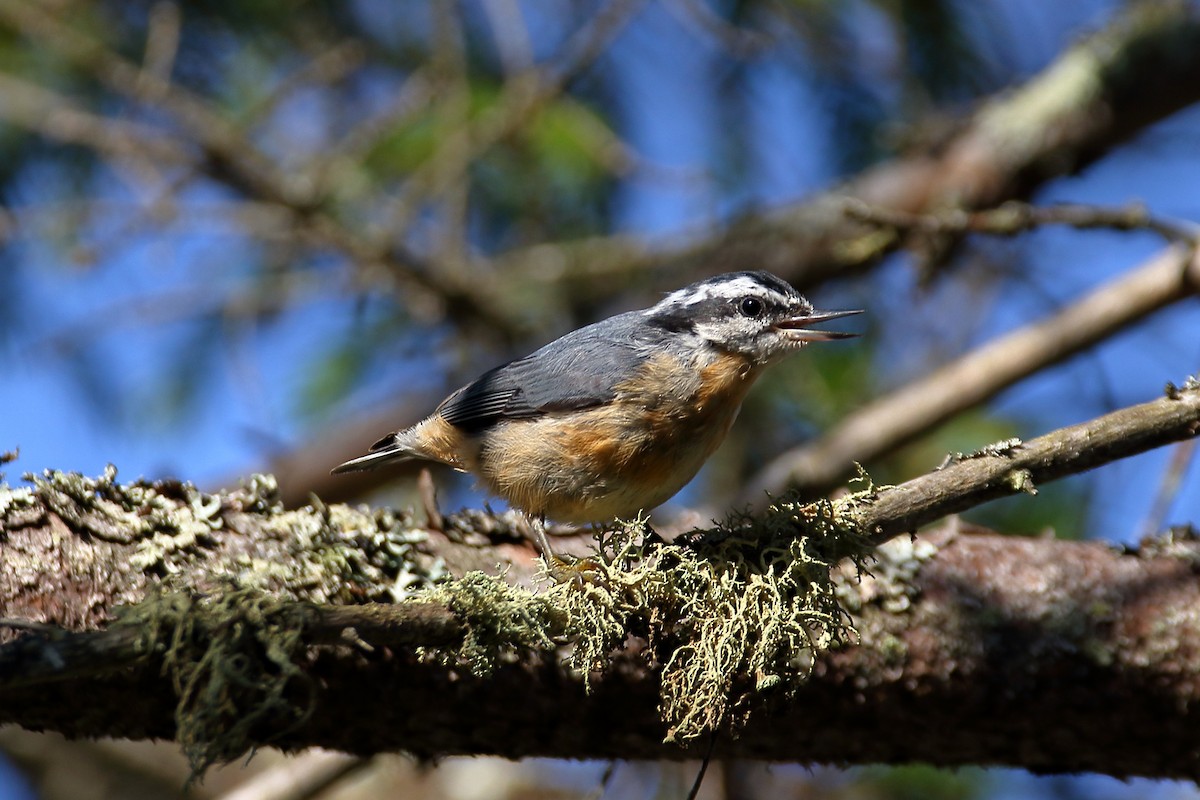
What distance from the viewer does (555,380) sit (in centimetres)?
355

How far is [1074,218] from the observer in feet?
11.2

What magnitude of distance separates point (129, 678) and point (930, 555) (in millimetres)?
1964

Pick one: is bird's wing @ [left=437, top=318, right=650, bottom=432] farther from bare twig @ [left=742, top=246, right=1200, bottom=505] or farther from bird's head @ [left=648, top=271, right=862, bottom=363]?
bare twig @ [left=742, top=246, right=1200, bottom=505]

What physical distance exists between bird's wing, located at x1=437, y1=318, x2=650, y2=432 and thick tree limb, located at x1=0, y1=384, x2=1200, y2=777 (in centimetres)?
62

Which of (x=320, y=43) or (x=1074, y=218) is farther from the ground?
(x=320, y=43)

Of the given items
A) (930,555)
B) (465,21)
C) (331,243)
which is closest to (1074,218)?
(930,555)

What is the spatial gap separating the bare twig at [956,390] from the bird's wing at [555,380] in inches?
35.8

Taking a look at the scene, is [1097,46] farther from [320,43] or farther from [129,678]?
[129,678]

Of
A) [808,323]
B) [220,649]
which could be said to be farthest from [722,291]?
[220,649]

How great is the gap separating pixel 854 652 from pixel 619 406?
1.02 m

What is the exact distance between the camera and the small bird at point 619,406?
3242 millimetres

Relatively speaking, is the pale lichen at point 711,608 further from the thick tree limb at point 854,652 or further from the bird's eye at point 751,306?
the bird's eye at point 751,306

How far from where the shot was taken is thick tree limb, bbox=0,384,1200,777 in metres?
2.40

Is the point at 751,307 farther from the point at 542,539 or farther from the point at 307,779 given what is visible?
the point at 307,779
